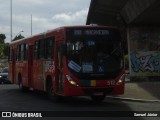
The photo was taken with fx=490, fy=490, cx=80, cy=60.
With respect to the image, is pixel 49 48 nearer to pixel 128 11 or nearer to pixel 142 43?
pixel 128 11

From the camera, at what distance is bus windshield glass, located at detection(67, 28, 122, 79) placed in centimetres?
1839

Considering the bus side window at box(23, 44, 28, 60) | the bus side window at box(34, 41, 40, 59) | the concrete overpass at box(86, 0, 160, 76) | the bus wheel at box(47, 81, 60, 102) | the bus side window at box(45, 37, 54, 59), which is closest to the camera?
the bus wheel at box(47, 81, 60, 102)

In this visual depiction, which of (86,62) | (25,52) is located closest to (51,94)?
(86,62)

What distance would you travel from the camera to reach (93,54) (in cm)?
1861

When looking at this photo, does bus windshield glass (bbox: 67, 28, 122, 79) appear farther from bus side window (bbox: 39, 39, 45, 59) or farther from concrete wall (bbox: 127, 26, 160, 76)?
concrete wall (bbox: 127, 26, 160, 76)

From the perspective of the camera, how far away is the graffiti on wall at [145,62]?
36.2m

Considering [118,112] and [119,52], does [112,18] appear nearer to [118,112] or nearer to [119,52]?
[119,52]

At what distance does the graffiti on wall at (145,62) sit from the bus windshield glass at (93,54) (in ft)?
57.7

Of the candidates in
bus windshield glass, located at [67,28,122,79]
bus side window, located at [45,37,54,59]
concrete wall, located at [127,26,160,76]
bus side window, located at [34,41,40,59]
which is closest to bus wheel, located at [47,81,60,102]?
bus side window, located at [45,37,54,59]

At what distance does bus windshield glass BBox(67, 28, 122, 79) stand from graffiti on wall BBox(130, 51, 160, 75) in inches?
692

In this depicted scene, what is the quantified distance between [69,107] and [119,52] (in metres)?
2.96

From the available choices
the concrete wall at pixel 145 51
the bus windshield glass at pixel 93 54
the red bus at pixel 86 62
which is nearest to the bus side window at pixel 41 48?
the red bus at pixel 86 62

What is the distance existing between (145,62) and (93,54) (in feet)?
60.2

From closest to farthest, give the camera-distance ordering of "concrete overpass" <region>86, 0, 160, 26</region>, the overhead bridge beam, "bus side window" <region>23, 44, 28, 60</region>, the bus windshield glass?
the bus windshield glass < "bus side window" <region>23, 44, 28, 60</region> < the overhead bridge beam < "concrete overpass" <region>86, 0, 160, 26</region>
